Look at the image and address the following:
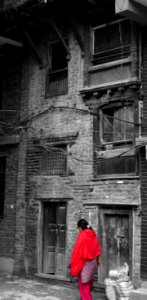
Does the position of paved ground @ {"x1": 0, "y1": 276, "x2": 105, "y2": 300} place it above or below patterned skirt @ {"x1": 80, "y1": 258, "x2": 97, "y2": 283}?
below

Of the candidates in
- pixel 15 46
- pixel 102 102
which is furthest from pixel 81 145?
pixel 15 46

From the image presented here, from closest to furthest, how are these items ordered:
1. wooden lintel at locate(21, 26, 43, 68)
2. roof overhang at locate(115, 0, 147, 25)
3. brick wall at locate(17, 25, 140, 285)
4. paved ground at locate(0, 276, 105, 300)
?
roof overhang at locate(115, 0, 147, 25) < paved ground at locate(0, 276, 105, 300) < brick wall at locate(17, 25, 140, 285) < wooden lintel at locate(21, 26, 43, 68)

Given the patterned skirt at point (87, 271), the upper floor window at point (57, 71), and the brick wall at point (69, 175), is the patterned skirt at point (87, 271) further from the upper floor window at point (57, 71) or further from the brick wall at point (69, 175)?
the upper floor window at point (57, 71)

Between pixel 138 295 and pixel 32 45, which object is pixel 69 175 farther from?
pixel 138 295

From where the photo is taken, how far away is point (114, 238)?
34.1 ft

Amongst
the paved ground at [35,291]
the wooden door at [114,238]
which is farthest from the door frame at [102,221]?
the paved ground at [35,291]

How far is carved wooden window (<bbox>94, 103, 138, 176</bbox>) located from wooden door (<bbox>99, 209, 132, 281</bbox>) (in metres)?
1.05

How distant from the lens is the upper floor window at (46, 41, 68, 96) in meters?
12.1

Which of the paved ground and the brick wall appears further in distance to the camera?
the brick wall

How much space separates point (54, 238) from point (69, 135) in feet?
9.58

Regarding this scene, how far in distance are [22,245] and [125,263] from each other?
3.86 m

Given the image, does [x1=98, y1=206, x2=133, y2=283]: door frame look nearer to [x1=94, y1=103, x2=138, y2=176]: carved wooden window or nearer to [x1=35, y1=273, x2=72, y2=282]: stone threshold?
[x1=94, y1=103, x2=138, y2=176]: carved wooden window

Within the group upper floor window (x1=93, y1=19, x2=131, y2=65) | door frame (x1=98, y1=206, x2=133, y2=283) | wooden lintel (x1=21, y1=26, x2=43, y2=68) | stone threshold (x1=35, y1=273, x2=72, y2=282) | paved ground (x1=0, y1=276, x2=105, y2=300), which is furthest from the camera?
wooden lintel (x1=21, y1=26, x2=43, y2=68)

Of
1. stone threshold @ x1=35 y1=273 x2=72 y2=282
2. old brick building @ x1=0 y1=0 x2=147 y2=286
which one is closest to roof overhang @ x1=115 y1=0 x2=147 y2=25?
old brick building @ x1=0 y1=0 x2=147 y2=286
